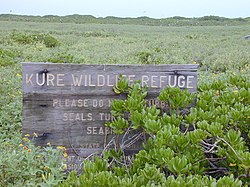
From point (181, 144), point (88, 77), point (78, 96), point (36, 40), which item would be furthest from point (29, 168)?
point (36, 40)

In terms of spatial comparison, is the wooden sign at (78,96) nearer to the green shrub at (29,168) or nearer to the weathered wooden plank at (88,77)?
the weathered wooden plank at (88,77)

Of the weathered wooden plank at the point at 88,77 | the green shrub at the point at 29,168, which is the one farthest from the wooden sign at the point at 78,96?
the green shrub at the point at 29,168

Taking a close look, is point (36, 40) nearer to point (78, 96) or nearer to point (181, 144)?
point (78, 96)

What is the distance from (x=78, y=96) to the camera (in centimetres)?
362

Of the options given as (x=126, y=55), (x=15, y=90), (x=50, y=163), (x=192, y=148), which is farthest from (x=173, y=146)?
(x=126, y=55)

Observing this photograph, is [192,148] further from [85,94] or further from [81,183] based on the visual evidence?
[85,94]

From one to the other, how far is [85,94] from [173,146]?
3.28 ft

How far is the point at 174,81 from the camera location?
11.9 ft

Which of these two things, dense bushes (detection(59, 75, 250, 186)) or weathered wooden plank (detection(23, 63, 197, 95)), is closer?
dense bushes (detection(59, 75, 250, 186))

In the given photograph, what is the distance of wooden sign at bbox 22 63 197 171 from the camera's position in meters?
3.58

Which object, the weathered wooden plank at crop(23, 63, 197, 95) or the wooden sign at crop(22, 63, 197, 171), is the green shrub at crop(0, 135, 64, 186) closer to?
the wooden sign at crop(22, 63, 197, 171)

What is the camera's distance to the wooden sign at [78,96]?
3584 millimetres

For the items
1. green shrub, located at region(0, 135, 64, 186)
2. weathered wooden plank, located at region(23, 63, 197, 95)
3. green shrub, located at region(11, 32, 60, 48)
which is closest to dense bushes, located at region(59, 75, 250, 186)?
weathered wooden plank, located at region(23, 63, 197, 95)

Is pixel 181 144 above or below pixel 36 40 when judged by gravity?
above
